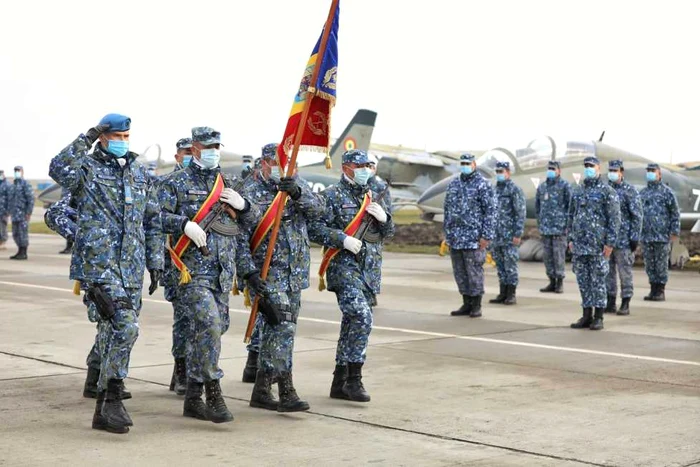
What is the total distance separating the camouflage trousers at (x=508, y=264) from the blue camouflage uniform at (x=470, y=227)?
1645 millimetres

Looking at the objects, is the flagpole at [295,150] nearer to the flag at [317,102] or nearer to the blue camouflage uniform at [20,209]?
the flag at [317,102]

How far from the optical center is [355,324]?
26.2 ft

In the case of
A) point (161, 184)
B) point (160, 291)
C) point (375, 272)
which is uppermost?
point (161, 184)

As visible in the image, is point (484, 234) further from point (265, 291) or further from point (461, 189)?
point (265, 291)

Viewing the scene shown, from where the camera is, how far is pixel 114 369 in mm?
6707

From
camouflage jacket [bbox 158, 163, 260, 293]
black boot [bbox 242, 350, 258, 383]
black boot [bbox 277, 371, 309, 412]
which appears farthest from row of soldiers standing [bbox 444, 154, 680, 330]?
camouflage jacket [bbox 158, 163, 260, 293]

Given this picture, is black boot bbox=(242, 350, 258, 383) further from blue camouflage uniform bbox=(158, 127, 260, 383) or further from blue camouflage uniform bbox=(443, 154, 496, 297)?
blue camouflage uniform bbox=(443, 154, 496, 297)

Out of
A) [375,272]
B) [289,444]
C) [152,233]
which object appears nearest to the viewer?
[289,444]

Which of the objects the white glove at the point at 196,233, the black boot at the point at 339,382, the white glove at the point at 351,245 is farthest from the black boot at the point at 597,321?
the white glove at the point at 196,233

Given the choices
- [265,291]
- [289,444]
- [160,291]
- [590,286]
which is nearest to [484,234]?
[590,286]

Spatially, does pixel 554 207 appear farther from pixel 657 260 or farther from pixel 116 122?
pixel 116 122

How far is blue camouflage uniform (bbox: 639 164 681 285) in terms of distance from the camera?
629 inches

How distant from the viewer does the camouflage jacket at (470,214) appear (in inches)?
531

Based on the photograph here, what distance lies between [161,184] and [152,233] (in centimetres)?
47
